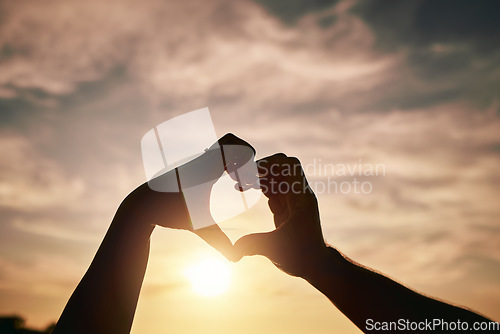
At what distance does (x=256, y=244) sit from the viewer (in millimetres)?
2439

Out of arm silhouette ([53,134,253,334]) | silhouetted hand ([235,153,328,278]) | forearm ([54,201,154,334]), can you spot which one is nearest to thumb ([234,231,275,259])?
silhouetted hand ([235,153,328,278])

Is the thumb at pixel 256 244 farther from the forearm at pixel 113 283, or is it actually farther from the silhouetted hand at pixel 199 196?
the forearm at pixel 113 283

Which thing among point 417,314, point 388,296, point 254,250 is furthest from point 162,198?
point 417,314

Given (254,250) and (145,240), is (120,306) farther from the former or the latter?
(254,250)

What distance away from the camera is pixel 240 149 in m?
2.50

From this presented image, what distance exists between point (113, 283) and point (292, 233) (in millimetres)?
1179

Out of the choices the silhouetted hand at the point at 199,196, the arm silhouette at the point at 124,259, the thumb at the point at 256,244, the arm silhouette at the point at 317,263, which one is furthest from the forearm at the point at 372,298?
the arm silhouette at the point at 124,259

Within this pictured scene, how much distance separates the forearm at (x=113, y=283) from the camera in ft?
7.33

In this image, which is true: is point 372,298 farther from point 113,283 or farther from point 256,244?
point 113,283

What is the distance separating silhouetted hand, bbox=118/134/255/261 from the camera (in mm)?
2367

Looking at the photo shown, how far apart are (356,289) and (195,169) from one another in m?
1.24

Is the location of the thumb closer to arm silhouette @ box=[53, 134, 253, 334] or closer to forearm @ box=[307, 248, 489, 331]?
arm silhouette @ box=[53, 134, 253, 334]

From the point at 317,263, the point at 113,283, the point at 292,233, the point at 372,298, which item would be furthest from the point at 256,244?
the point at 113,283

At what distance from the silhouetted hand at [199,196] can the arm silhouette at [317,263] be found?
0.15m
